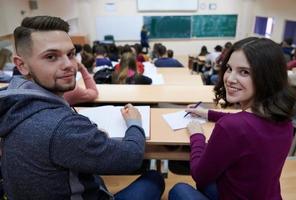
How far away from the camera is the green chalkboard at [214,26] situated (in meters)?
9.09

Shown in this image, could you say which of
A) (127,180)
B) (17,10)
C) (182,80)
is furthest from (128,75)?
(17,10)

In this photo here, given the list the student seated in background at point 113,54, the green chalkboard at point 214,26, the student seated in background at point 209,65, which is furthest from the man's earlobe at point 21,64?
the green chalkboard at point 214,26

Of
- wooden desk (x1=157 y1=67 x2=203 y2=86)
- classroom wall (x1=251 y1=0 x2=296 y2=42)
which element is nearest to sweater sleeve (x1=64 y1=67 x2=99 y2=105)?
wooden desk (x1=157 y1=67 x2=203 y2=86)

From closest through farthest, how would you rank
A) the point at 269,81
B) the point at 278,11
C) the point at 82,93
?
the point at 269,81 < the point at 82,93 < the point at 278,11

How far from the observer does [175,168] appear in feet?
6.32

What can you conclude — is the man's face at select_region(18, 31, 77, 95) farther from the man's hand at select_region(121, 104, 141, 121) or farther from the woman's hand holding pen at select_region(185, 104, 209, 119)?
the woman's hand holding pen at select_region(185, 104, 209, 119)

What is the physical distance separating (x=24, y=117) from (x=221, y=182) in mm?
755

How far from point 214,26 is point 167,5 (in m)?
1.92

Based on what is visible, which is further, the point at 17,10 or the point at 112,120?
the point at 17,10

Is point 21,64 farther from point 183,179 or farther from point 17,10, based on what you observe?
point 17,10

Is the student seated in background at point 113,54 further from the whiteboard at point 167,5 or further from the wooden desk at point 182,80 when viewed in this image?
the whiteboard at point 167,5

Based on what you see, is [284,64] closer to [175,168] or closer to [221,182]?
[221,182]

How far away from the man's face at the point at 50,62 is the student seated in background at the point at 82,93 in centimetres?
71

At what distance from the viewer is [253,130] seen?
822mm
